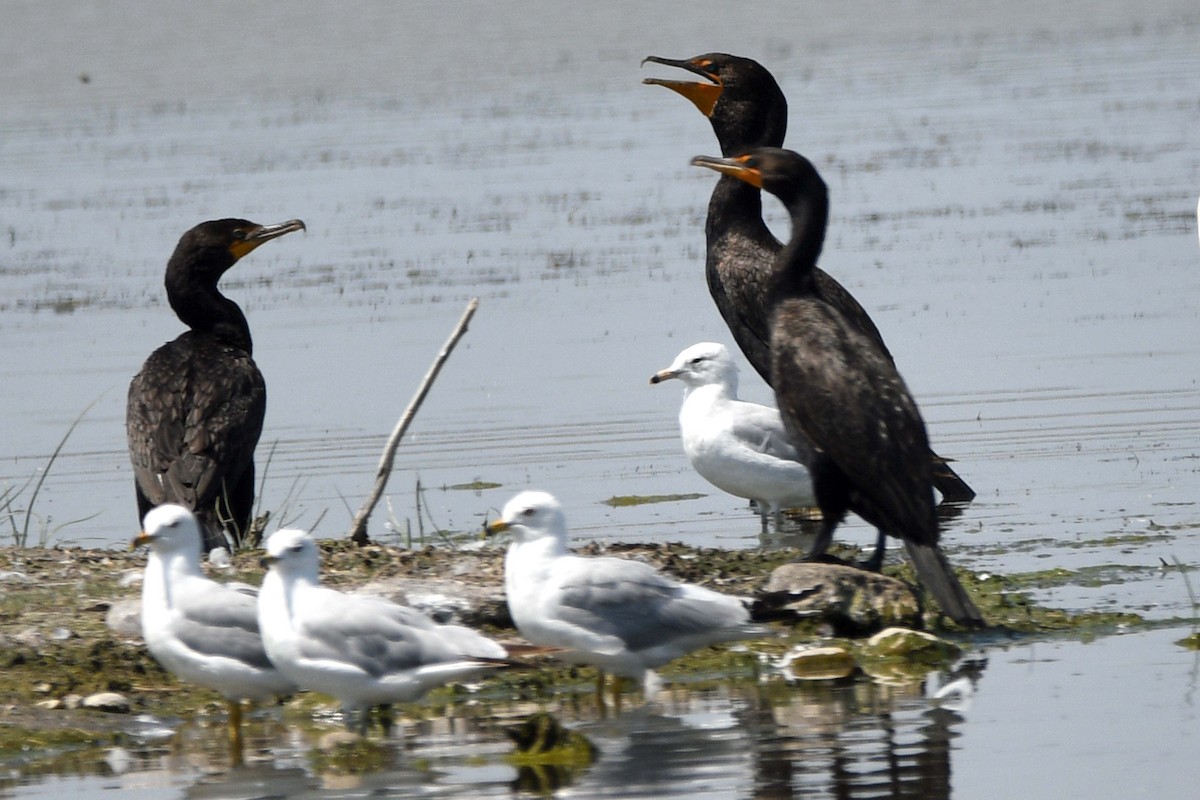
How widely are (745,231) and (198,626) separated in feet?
18.3

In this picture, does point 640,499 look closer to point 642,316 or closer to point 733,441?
point 733,441

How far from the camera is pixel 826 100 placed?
33.5m

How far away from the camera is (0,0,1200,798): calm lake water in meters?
7.50

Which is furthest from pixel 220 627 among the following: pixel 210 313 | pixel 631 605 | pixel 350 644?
pixel 210 313

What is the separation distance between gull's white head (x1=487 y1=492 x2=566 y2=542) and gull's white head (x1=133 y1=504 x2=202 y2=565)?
1063 mm

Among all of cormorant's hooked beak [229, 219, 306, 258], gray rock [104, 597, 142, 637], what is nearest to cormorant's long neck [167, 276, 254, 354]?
cormorant's hooked beak [229, 219, 306, 258]

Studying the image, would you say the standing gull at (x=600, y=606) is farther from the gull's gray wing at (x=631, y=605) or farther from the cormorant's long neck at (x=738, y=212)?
the cormorant's long neck at (x=738, y=212)

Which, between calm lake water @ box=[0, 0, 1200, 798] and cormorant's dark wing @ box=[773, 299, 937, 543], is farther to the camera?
cormorant's dark wing @ box=[773, 299, 937, 543]

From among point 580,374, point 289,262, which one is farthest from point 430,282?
point 580,374

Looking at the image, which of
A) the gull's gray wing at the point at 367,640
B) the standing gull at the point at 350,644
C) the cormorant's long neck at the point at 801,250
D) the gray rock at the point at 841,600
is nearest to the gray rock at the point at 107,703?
the standing gull at the point at 350,644

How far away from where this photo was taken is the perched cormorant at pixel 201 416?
412 inches

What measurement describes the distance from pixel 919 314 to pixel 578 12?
→ 1478 inches

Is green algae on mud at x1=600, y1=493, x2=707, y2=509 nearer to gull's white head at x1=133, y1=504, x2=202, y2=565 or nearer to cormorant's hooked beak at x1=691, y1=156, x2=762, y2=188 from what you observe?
cormorant's hooked beak at x1=691, y1=156, x2=762, y2=188

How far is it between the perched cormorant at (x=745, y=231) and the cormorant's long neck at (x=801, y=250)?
2.80 ft
